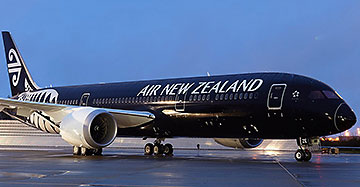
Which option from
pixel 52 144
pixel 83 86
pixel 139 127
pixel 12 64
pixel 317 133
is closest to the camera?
pixel 317 133

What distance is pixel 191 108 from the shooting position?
59.1 feet

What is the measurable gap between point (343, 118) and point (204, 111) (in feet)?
16.9

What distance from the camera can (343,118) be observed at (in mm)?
14555

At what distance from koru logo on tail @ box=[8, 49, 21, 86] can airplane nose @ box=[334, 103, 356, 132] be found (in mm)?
18838

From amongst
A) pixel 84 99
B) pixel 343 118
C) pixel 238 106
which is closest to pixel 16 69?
pixel 84 99

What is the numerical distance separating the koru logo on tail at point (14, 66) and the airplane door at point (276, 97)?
652 inches

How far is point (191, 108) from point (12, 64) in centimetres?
1385

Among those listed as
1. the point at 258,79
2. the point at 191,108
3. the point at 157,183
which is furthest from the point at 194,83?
the point at 157,183

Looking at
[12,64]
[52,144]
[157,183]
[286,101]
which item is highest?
[12,64]

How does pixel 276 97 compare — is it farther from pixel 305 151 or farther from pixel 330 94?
pixel 305 151

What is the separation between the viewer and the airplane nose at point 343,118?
574 inches

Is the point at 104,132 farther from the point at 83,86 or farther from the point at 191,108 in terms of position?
the point at 83,86

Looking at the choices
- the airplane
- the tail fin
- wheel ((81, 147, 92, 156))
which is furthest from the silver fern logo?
wheel ((81, 147, 92, 156))

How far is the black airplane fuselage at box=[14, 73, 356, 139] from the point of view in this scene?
15.1m
